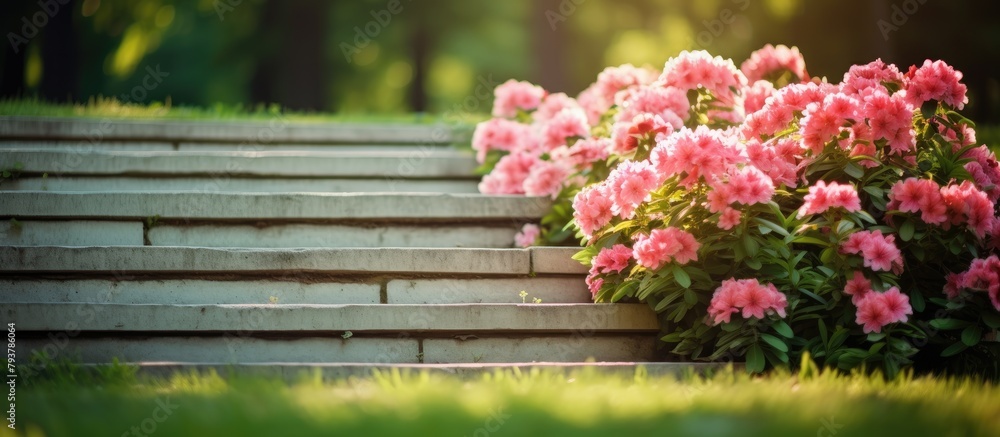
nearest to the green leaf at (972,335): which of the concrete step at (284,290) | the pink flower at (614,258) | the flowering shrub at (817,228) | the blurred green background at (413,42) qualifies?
the flowering shrub at (817,228)

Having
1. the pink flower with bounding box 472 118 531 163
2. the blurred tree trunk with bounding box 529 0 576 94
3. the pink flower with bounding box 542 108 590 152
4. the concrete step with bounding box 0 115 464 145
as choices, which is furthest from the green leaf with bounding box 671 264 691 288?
the blurred tree trunk with bounding box 529 0 576 94

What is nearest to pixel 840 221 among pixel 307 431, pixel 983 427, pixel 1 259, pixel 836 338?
pixel 836 338

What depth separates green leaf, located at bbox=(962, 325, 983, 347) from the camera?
3.95m

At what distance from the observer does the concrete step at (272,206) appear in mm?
5125

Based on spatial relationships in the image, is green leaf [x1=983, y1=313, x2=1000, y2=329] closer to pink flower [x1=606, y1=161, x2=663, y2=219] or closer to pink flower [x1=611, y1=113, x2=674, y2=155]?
pink flower [x1=606, y1=161, x2=663, y2=219]

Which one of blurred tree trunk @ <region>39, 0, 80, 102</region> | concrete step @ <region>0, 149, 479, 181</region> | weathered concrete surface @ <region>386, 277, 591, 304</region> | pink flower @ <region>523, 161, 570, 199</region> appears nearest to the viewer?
weathered concrete surface @ <region>386, 277, 591, 304</region>

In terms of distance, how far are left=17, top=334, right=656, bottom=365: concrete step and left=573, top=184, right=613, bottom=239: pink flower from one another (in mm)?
547

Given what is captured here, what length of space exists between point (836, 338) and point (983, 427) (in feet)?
3.50

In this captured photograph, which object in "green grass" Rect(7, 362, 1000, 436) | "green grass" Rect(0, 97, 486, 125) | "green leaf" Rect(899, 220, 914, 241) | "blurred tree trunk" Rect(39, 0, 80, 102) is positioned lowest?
"green grass" Rect(7, 362, 1000, 436)

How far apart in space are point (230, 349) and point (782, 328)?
2.41 metres

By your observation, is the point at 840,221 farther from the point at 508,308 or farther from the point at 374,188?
the point at 374,188

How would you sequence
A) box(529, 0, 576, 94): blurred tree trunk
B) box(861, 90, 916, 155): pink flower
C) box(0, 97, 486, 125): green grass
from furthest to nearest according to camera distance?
box(529, 0, 576, 94): blurred tree trunk < box(0, 97, 486, 125): green grass < box(861, 90, 916, 155): pink flower

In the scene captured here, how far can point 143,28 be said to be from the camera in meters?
14.4

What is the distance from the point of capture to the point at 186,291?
15.5 ft
